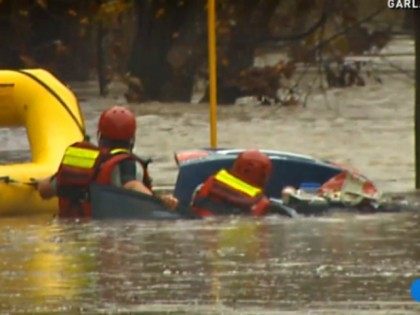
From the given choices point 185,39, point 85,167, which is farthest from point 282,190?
point 185,39

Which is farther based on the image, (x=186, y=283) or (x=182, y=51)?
(x=182, y=51)

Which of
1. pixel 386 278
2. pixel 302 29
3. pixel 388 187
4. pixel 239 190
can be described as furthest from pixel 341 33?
pixel 386 278

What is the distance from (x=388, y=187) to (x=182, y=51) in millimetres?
12362

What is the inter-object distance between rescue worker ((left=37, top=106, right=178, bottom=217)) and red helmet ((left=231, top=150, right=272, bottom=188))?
20.3 inches

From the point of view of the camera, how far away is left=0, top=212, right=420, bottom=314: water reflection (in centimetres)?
934

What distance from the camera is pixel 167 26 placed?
1101 inches

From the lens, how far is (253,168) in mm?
13414

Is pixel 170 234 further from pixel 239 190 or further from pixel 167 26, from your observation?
pixel 167 26

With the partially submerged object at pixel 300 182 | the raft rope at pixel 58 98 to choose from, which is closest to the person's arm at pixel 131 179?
the partially submerged object at pixel 300 182

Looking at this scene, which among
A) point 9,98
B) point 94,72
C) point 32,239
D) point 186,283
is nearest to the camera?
point 186,283

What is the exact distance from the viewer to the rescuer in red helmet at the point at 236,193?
1348cm

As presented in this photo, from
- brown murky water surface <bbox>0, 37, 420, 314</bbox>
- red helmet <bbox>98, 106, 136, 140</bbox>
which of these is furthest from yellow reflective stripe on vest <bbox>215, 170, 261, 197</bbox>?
red helmet <bbox>98, 106, 136, 140</bbox>

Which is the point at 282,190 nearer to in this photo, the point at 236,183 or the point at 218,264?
the point at 236,183

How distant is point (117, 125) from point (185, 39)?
49.1ft
